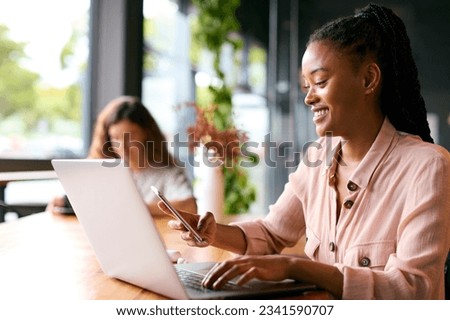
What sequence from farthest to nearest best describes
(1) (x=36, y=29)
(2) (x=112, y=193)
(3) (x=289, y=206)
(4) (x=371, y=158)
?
1. (1) (x=36, y=29)
2. (3) (x=289, y=206)
3. (4) (x=371, y=158)
4. (2) (x=112, y=193)

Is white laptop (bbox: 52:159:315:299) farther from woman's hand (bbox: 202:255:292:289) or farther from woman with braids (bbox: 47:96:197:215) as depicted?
woman with braids (bbox: 47:96:197:215)

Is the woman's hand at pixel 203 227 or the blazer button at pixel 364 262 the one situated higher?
the woman's hand at pixel 203 227

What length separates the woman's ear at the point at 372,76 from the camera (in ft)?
4.33

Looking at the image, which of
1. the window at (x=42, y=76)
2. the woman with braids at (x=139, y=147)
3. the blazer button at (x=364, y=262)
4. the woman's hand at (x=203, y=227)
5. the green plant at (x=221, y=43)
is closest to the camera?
the blazer button at (x=364, y=262)

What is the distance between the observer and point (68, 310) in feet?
3.22

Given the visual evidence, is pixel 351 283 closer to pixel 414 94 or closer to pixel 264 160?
pixel 414 94

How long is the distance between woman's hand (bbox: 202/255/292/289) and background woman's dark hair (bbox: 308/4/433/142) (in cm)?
53

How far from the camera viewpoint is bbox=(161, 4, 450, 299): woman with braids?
1.10m

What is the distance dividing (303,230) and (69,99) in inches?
101

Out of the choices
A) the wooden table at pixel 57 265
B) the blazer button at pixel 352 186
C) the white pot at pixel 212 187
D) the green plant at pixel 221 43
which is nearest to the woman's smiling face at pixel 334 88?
the blazer button at pixel 352 186

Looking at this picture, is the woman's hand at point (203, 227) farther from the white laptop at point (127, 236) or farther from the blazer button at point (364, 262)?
the blazer button at point (364, 262)

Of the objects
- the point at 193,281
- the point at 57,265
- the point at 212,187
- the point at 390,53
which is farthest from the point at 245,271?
the point at 212,187

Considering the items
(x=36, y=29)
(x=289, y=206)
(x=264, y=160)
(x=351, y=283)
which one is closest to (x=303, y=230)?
(x=289, y=206)

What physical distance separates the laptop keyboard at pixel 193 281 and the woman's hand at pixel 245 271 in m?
0.01
